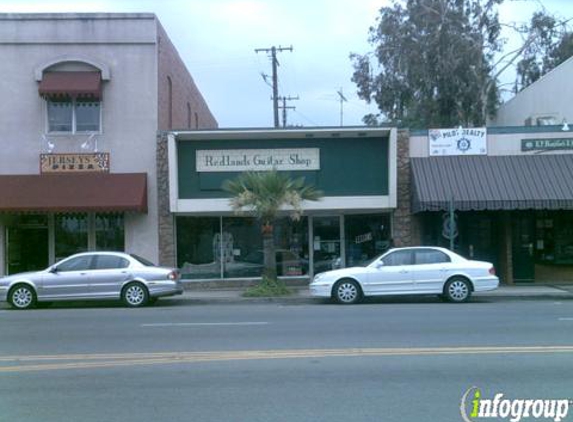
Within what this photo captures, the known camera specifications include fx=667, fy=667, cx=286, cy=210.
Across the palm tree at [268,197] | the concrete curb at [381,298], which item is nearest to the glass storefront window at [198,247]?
the concrete curb at [381,298]

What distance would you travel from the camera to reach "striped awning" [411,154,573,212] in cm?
1839

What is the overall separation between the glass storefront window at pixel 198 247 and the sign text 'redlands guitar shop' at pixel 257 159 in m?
1.75

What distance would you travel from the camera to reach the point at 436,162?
65.5 feet

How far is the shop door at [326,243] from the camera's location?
2081cm

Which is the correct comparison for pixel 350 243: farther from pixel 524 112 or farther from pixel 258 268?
pixel 524 112

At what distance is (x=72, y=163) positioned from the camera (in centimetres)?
1973

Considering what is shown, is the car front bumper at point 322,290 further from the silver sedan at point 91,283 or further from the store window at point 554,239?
the store window at point 554,239

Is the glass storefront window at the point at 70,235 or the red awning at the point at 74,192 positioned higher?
the red awning at the point at 74,192

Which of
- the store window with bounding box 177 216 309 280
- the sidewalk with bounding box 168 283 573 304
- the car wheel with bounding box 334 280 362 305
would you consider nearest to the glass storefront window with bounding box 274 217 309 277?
the store window with bounding box 177 216 309 280

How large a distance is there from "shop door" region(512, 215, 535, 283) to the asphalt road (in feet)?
23.4

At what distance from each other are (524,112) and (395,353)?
24.0 metres

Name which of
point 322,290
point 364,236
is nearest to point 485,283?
point 322,290

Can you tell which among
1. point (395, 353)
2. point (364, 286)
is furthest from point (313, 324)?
point (364, 286)

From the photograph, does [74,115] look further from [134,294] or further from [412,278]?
[412,278]
